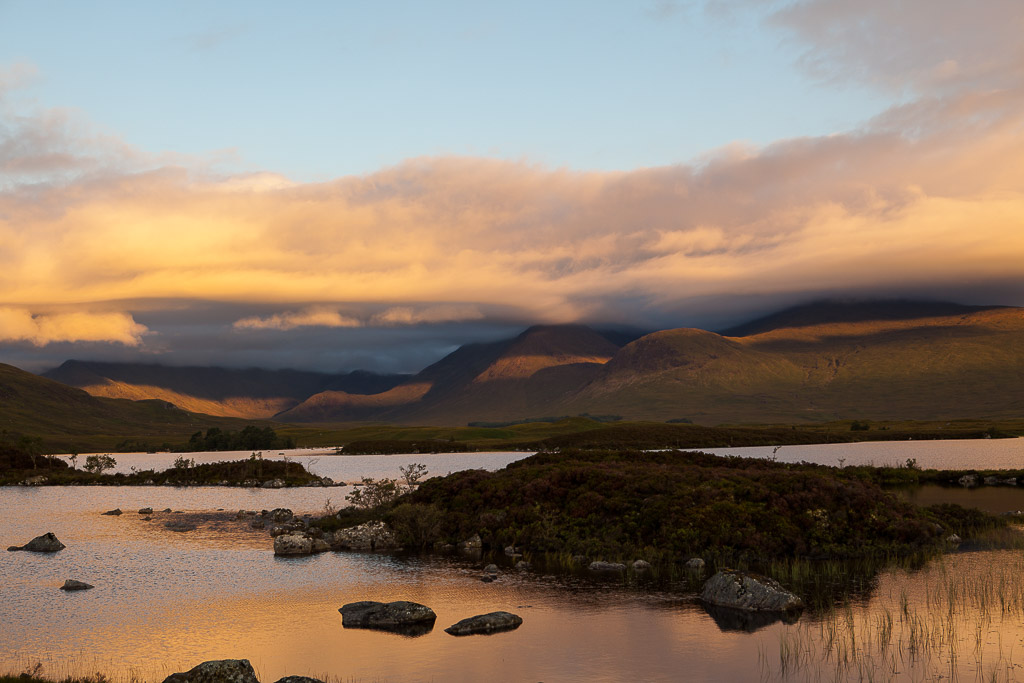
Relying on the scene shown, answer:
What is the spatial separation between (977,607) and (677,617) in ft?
42.6

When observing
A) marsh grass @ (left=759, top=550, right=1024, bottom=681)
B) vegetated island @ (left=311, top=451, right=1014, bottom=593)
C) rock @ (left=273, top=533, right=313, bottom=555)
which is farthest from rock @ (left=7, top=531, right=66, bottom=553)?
marsh grass @ (left=759, top=550, right=1024, bottom=681)

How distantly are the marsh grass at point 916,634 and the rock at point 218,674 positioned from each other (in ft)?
54.2

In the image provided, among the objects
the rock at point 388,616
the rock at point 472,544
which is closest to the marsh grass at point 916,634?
the rock at point 388,616

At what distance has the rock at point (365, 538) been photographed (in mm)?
57062

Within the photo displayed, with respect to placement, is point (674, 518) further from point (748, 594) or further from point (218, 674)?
point (218, 674)

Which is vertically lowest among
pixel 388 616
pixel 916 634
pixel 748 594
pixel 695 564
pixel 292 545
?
pixel 292 545

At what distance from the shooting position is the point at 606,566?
4622 cm

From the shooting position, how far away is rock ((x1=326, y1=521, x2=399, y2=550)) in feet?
187

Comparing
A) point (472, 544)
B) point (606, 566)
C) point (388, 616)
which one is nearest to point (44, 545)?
point (472, 544)

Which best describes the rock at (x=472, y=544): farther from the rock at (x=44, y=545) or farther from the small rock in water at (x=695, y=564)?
the rock at (x=44, y=545)

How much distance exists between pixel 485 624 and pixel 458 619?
2.77m

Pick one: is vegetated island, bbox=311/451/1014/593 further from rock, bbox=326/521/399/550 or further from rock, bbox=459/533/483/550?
rock, bbox=326/521/399/550

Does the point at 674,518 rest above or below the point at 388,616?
above

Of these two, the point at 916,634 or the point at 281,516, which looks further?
the point at 281,516
